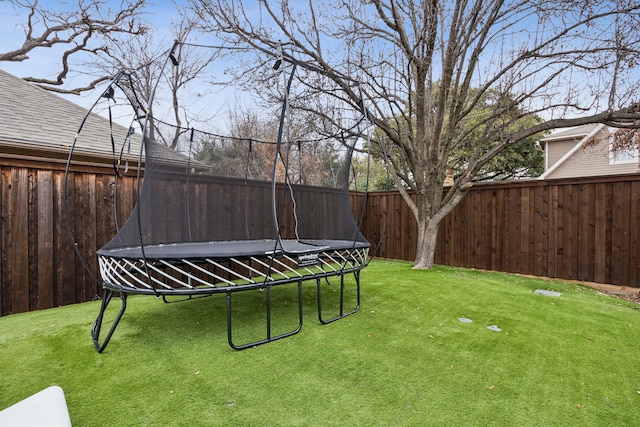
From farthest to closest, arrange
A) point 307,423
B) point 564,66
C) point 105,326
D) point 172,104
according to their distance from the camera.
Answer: point 172,104
point 564,66
point 105,326
point 307,423

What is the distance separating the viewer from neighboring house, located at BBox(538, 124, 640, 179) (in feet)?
29.5

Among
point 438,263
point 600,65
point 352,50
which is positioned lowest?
point 438,263

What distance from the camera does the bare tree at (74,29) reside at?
6.95 m

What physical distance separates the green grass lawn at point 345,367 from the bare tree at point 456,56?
2.54m

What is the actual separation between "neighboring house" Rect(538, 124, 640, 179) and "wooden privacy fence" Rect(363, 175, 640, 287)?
5.86 m

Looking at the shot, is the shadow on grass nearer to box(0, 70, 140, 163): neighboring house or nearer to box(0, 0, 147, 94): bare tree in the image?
box(0, 70, 140, 163): neighboring house

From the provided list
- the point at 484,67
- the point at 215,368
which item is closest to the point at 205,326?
the point at 215,368

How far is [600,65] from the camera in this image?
4.29 meters

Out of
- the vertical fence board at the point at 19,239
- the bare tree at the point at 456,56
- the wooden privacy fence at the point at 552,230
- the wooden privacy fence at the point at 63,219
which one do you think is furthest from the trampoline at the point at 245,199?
the wooden privacy fence at the point at 552,230

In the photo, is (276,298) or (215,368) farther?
(276,298)

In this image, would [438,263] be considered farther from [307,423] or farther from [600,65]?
[307,423]

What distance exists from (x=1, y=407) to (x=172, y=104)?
9.50 metres

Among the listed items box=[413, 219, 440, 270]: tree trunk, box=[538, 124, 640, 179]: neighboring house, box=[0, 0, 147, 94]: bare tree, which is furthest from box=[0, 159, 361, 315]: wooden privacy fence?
box=[538, 124, 640, 179]: neighboring house

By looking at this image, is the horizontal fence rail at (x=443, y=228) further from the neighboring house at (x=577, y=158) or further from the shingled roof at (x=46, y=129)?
the neighboring house at (x=577, y=158)
